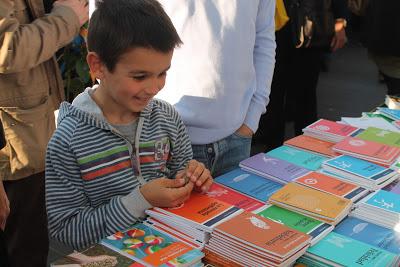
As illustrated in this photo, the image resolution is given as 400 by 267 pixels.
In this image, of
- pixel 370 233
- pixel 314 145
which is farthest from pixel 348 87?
pixel 370 233

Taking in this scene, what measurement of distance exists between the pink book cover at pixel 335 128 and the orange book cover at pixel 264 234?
82cm

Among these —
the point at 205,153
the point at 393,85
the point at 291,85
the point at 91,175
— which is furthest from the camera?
the point at 291,85

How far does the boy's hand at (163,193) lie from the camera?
1376 millimetres

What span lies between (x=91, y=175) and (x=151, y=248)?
12.6 inches

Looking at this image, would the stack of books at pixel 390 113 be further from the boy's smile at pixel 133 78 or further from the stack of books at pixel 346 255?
the boy's smile at pixel 133 78

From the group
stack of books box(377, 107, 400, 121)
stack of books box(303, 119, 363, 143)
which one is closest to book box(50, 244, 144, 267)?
stack of books box(303, 119, 363, 143)

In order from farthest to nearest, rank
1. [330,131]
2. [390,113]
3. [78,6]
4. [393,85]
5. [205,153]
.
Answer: [393,85], [390,113], [78,6], [330,131], [205,153]

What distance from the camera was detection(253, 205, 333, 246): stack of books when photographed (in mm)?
1366

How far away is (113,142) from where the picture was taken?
1.47 m

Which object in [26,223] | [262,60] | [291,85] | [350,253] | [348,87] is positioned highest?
[262,60]

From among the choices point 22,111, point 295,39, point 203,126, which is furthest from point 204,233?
point 295,39

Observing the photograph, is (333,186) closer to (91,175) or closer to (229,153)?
(229,153)

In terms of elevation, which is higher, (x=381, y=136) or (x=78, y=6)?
(x=78, y=6)

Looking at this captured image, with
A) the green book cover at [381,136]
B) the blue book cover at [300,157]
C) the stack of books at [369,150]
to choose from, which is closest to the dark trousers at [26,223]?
the blue book cover at [300,157]
